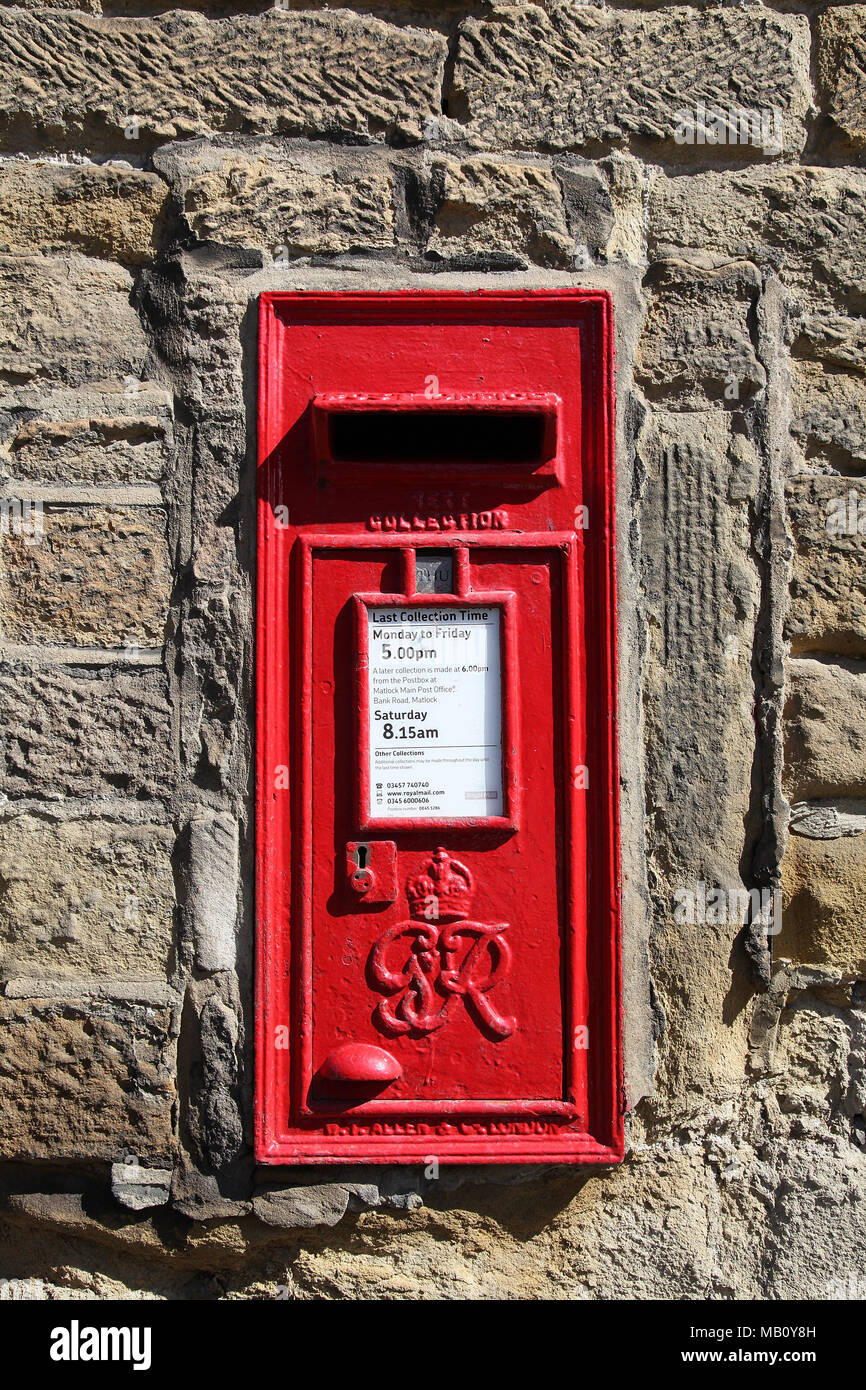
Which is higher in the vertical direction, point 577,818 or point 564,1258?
point 577,818

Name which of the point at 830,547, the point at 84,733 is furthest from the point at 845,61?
the point at 84,733

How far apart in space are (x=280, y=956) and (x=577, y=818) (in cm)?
59

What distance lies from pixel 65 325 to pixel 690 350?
1206mm

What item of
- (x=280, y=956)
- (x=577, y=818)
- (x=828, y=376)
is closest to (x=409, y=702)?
(x=577, y=818)

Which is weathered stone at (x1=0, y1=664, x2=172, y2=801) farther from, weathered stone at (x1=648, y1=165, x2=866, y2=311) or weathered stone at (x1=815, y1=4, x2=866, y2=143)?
weathered stone at (x1=815, y1=4, x2=866, y2=143)

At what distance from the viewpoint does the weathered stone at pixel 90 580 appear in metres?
1.75

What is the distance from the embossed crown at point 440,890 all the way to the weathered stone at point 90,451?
0.90m

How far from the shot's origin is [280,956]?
1681mm

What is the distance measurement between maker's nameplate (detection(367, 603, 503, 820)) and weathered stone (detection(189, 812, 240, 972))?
29 centimetres

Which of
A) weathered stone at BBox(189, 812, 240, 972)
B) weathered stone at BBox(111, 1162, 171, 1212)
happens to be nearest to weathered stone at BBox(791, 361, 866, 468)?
weathered stone at BBox(189, 812, 240, 972)

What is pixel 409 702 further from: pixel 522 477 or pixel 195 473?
pixel 195 473

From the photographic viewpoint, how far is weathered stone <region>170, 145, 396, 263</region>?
178 centimetres

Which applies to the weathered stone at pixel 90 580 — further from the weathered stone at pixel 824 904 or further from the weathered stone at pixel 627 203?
the weathered stone at pixel 824 904

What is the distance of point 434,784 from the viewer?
167cm
